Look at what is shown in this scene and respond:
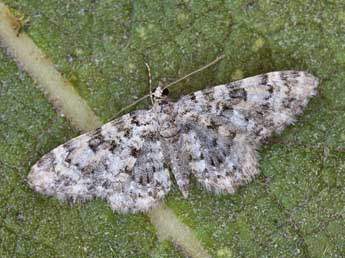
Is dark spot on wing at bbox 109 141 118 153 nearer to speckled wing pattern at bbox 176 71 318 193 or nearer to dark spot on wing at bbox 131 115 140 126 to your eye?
dark spot on wing at bbox 131 115 140 126

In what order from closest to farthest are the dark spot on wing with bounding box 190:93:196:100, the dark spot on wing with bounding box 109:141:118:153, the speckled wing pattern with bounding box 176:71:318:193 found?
the speckled wing pattern with bounding box 176:71:318:193
the dark spot on wing with bounding box 190:93:196:100
the dark spot on wing with bounding box 109:141:118:153

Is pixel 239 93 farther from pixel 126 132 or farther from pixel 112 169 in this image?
pixel 112 169

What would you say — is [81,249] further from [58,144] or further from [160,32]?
[160,32]

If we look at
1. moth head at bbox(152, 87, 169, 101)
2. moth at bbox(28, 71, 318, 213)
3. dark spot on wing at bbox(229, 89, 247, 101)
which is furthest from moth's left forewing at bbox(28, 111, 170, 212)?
dark spot on wing at bbox(229, 89, 247, 101)

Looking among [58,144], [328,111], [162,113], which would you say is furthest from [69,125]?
[328,111]

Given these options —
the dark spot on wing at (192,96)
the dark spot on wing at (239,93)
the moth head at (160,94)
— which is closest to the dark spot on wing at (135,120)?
the moth head at (160,94)

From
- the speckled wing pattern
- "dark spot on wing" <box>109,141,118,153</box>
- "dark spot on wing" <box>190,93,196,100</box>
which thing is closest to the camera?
the speckled wing pattern

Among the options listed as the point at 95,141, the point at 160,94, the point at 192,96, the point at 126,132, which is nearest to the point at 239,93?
the point at 192,96

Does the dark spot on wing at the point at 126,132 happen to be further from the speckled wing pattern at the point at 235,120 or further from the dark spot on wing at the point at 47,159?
the dark spot on wing at the point at 47,159
